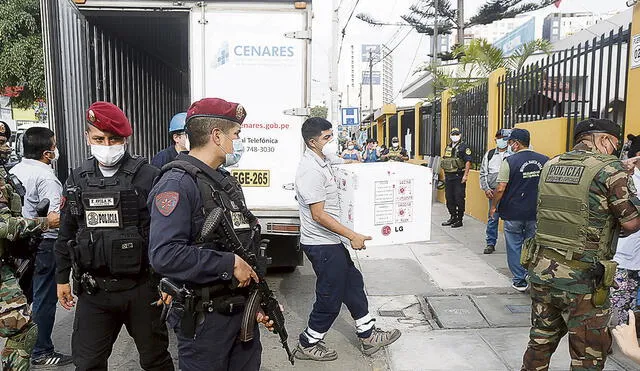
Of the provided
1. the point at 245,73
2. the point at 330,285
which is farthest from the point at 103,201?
the point at 245,73

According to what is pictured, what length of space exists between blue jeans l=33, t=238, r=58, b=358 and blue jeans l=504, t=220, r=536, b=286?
167 inches

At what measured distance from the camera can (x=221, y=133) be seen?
2.28 meters

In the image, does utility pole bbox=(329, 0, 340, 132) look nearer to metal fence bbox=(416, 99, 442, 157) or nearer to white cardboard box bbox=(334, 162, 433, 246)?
metal fence bbox=(416, 99, 442, 157)

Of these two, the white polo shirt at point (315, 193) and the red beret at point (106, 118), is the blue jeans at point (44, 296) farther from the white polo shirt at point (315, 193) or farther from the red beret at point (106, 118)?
the white polo shirt at point (315, 193)

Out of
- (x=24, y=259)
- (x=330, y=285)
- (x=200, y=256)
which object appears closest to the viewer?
(x=200, y=256)

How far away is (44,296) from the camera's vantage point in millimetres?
3791

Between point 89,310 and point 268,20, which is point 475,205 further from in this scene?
point 89,310

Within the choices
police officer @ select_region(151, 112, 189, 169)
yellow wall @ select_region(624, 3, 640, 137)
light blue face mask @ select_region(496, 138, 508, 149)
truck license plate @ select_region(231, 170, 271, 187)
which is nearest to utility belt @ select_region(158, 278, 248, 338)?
police officer @ select_region(151, 112, 189, 169)

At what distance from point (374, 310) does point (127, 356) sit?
224cm

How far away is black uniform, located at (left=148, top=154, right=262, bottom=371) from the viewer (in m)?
2.08

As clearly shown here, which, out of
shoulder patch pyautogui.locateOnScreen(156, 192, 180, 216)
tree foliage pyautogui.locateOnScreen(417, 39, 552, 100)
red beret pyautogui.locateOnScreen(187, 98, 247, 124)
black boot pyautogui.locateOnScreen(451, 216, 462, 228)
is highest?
tree foliage pyautogui.locateOnScreen(417, 39, 552, 100)

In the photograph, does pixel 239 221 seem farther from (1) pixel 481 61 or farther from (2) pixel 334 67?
(2) pixel 334 67

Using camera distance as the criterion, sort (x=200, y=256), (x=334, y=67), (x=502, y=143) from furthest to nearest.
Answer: (x=334, y=67)
(x=502, y=143)
(x=200, y=256)

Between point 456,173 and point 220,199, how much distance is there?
24.1ft
